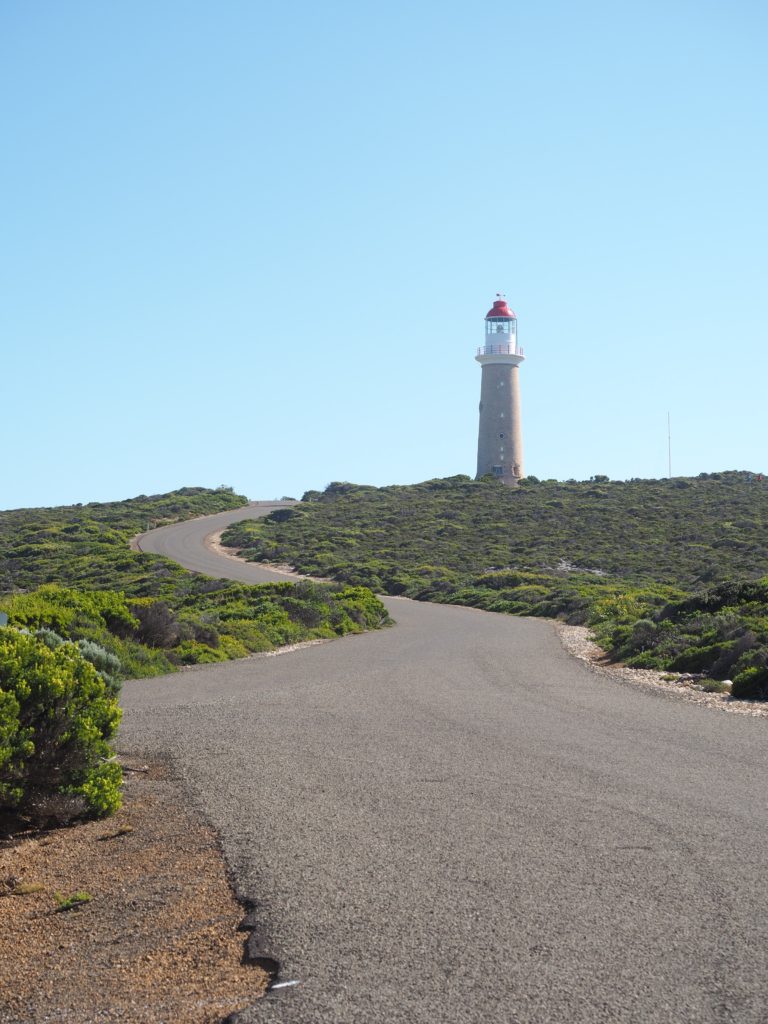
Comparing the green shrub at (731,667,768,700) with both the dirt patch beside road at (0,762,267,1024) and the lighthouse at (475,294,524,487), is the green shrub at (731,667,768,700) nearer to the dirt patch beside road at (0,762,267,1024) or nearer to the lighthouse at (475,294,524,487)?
the dirt patch beside road at (0,762,267,1024)

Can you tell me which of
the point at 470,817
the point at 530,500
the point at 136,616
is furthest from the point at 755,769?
the point at 530,500

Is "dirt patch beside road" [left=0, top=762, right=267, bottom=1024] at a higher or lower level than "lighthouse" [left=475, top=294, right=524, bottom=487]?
lower

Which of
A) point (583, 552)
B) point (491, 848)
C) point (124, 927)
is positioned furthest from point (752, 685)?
point (583, 552)

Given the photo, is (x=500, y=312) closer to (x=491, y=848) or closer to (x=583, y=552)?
(x=583, y=552)

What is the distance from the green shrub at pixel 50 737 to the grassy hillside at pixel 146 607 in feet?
9.75

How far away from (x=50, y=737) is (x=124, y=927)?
2713 mm

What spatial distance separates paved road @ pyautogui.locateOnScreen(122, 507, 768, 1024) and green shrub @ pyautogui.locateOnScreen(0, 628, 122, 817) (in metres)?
0.85

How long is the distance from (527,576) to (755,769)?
36255 mm

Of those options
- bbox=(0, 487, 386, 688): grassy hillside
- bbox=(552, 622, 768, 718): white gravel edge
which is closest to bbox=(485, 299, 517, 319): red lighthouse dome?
bbox=(0, 487, 386, 688): grassy hillside

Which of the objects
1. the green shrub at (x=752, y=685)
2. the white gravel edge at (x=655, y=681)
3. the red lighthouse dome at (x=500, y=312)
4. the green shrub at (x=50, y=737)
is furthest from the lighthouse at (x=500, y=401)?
the green shrub at (x=50, y=737)

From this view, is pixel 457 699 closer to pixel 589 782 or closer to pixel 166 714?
pixel 166 714

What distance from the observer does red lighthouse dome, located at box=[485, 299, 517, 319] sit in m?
76.1

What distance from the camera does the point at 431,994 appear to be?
4.32 meters

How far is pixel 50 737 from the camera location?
7918mm
